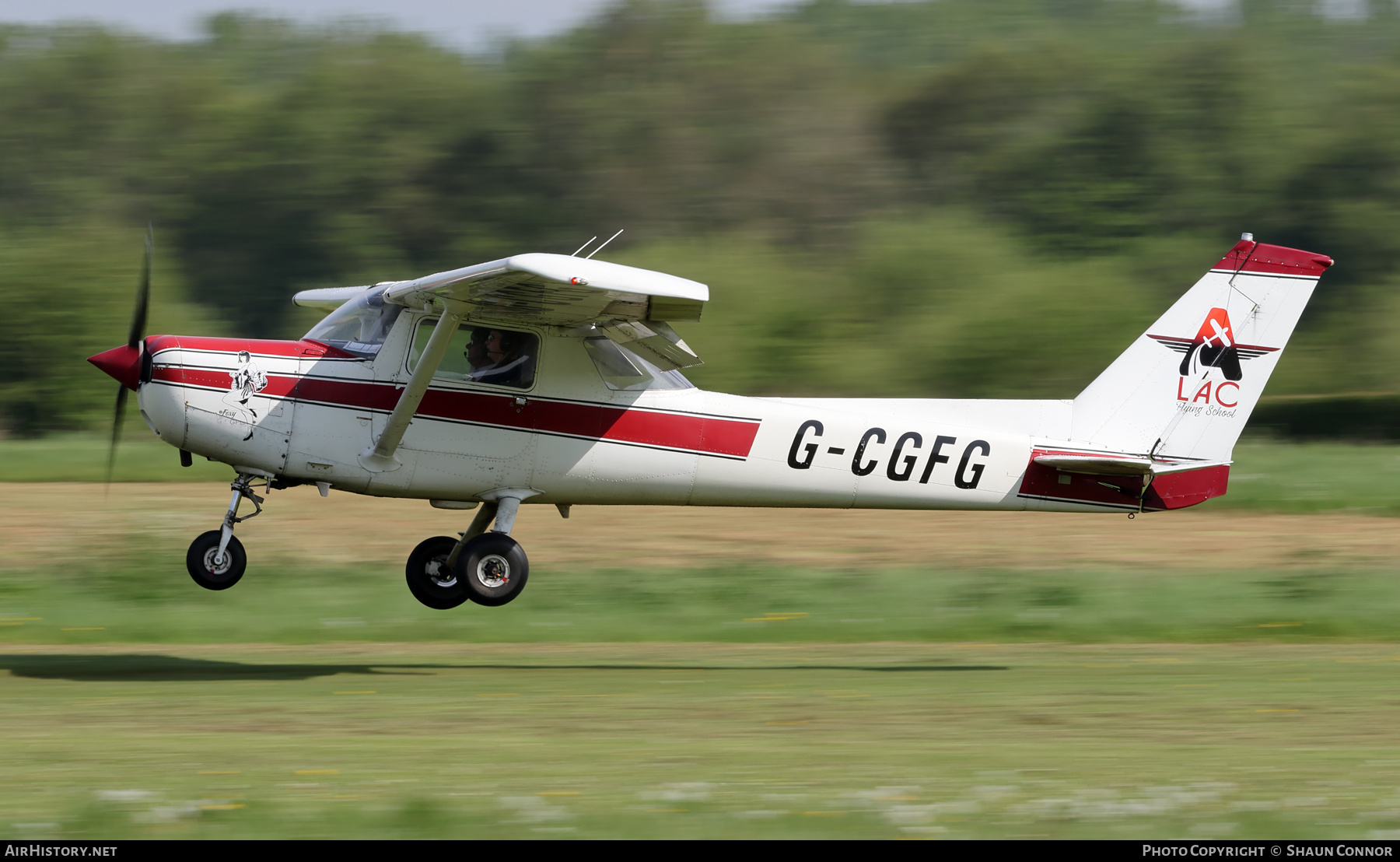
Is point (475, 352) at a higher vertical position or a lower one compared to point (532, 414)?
higher

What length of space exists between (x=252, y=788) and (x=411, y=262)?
3754 cm

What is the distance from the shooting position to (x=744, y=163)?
43.4 m

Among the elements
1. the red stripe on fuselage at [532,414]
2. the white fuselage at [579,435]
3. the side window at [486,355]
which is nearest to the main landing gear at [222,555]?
the white fuselage at [579,435]

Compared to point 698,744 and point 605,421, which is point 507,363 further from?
point 698,744

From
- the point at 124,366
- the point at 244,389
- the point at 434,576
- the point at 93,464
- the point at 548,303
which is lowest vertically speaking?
the point at 93,464

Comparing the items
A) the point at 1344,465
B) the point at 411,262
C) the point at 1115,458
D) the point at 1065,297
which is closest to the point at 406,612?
the point at 1115,458

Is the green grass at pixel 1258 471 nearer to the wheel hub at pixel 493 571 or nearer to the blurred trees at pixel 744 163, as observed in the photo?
the blurred trees at pixel 744 163

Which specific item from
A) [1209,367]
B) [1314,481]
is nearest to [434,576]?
[1209,367]

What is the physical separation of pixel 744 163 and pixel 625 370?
33.2 meters

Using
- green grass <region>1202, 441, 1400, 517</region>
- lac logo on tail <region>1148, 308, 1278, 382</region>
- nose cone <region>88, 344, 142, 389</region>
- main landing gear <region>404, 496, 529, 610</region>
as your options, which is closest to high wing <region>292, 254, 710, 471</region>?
main landing gear <region>404, 496, 529, 610</region>

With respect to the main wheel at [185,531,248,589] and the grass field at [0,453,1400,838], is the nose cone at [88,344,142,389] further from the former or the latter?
the grass field at [0,453,1400,838]

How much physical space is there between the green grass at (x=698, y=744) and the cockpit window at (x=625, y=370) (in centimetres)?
228

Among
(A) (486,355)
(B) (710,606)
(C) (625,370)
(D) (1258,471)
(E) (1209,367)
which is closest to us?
(A) (486,355)
